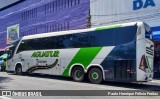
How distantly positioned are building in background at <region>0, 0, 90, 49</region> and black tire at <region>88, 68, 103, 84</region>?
1461cm

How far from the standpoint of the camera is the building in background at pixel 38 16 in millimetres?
33375

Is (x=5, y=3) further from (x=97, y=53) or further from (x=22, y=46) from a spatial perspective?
(x=97, y=53)

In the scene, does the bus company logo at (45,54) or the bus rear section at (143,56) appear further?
the bus company logo at (45,54)

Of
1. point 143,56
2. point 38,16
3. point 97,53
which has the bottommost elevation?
point 143,56

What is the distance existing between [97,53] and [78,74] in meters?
2.11

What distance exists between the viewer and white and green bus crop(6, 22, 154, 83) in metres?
14.8

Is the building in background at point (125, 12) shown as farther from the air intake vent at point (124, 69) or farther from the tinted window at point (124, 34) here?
the air intake vent at point (124, 69)

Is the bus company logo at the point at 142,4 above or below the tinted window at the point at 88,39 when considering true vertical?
above

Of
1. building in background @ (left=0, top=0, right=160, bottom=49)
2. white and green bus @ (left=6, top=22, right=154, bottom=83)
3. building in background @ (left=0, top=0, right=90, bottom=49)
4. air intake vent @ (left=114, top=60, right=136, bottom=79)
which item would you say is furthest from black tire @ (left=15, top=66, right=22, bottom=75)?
building in background @ (left=0, top=0, right=90, bottom=49)

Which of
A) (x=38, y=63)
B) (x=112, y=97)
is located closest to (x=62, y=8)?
(x=38, y=63)

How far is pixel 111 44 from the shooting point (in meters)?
15.8


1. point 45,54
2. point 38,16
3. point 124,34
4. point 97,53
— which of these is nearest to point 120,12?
point 45,54

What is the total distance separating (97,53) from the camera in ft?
54.2

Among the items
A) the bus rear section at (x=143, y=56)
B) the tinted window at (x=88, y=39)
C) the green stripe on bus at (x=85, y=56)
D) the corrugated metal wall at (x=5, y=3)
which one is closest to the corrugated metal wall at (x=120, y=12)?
the tinted window at (x=88, y=39)
